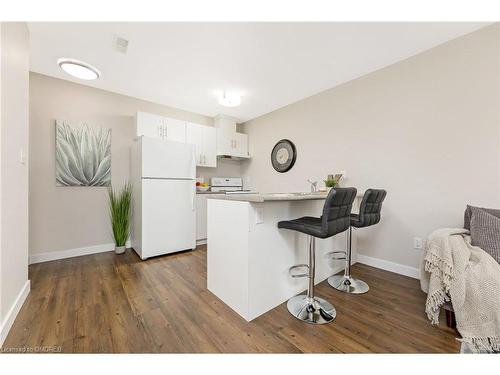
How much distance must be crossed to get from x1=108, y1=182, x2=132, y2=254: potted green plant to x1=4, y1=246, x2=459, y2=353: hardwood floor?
82cm

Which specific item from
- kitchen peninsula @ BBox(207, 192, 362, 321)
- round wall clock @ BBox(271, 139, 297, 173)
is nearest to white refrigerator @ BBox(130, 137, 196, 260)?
kitchen peninsula @ BBox(207, 192, 362, 321)

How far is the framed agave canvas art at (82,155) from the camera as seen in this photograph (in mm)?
2768

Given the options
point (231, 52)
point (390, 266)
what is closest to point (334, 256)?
point (390, 266)

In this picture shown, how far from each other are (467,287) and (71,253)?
13.8 ft

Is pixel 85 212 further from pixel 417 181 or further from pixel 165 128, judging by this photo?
pixel 417 181

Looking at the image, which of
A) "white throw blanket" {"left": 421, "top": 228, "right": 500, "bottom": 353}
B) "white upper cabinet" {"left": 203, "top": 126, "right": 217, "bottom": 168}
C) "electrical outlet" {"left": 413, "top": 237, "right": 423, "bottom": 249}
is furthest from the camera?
"white upper cabinet" {"left": 203, "top": 126, "right": 217, "bottom": 168}

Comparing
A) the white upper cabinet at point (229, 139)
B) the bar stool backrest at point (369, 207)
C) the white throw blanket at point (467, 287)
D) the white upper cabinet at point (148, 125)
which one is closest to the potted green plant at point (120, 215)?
the white upper cabinet at point (148, 125)

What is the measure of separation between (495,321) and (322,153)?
241cm

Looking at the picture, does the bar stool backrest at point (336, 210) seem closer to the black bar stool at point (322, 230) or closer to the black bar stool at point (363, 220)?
the black bar stool at point (322, 230)

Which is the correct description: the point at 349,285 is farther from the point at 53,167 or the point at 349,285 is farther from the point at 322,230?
the point at 53,167

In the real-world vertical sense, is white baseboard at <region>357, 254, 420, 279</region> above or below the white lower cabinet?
below

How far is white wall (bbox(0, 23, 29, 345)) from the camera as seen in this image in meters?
1.33

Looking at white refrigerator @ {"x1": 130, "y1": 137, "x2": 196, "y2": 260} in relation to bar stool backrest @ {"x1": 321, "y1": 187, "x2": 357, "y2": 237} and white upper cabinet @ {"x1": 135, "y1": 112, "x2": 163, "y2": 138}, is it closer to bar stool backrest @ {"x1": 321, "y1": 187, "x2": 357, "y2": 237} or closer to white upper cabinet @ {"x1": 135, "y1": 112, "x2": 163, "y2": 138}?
white upper cabinet @ {"x1": 135, "y1": 112, "x2": 163, "y2": 138}
